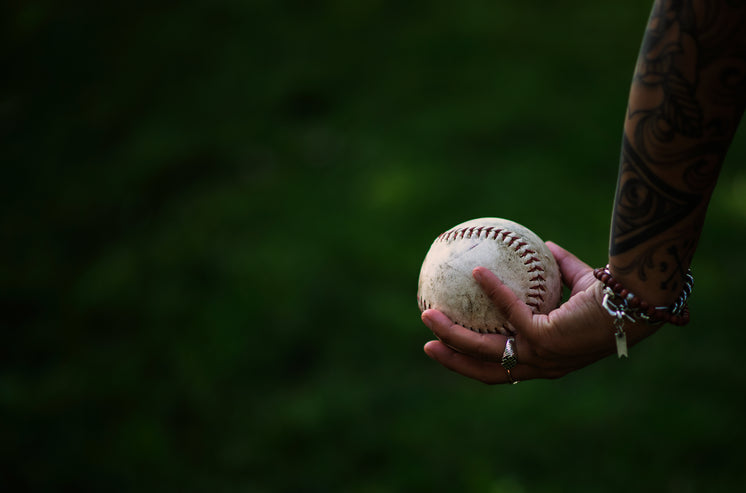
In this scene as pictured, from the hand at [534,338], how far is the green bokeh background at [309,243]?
1.53 metres

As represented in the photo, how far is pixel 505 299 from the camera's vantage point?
2436 mm

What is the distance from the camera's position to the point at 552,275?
9.15 ft

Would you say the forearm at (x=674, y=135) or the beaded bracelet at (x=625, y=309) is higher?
the forearm at (x=674, y=135)

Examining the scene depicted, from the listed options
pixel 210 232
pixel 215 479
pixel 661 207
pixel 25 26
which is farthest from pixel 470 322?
pixel 25 26

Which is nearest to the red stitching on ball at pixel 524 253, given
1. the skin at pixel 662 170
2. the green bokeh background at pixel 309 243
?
the skin at pixel 662 170

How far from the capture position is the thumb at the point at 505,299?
238 centimetres

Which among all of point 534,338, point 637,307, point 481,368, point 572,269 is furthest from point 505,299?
point 572,269

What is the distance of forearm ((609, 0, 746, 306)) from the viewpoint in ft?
6.15

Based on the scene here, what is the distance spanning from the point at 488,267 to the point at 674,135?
3.11 feet

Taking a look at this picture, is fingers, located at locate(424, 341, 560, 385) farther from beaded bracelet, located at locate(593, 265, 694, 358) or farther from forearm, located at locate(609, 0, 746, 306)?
forearm, located at locate(609, 0, 746, 306)

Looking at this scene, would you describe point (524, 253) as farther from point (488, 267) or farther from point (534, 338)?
point (534, 338)

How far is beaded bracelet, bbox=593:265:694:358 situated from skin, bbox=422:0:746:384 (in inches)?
1.2

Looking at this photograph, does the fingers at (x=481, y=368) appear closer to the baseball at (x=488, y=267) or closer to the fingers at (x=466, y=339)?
the fingers at (x=466, y=339)

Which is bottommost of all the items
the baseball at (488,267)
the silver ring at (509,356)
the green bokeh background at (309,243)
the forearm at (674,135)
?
the green bokeh background at (309,243)
